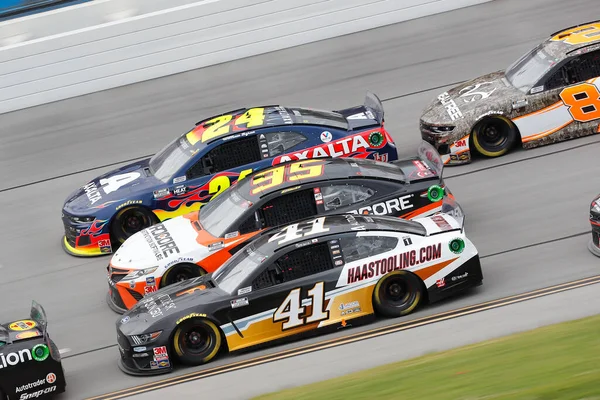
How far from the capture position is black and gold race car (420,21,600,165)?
15133 mm

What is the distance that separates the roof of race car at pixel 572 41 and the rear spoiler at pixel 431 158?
325 cm

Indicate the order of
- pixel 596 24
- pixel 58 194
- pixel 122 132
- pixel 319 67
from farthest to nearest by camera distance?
1. pixel 319 67
2. pixel 122 132
3. pixel 58 194
4. pixel 596 24

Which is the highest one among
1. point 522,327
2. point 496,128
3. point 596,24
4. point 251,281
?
point 596,24

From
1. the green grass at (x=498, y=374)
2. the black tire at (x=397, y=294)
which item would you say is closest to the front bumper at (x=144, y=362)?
the green grass at (x=498, y=374)

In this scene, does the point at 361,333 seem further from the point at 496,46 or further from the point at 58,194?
the point at 496,46

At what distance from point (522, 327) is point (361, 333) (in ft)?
5.91

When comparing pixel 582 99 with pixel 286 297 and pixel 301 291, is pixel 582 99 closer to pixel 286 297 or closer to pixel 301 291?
pixel 301 291

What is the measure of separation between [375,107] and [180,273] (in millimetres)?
4483

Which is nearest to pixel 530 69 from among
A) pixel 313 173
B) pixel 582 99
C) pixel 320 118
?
pixel 582 99

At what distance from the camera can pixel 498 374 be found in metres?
8.02

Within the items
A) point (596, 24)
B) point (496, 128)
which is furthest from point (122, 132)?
point (596, 24)

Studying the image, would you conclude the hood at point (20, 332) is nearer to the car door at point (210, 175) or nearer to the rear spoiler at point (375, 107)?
the car door at point (210, 175)

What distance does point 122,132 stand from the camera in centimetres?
1966

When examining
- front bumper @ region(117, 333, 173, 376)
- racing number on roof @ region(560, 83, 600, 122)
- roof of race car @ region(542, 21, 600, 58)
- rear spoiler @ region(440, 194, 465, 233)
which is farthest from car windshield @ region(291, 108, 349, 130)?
front bumper @ region(117, 333, 173, 376)
